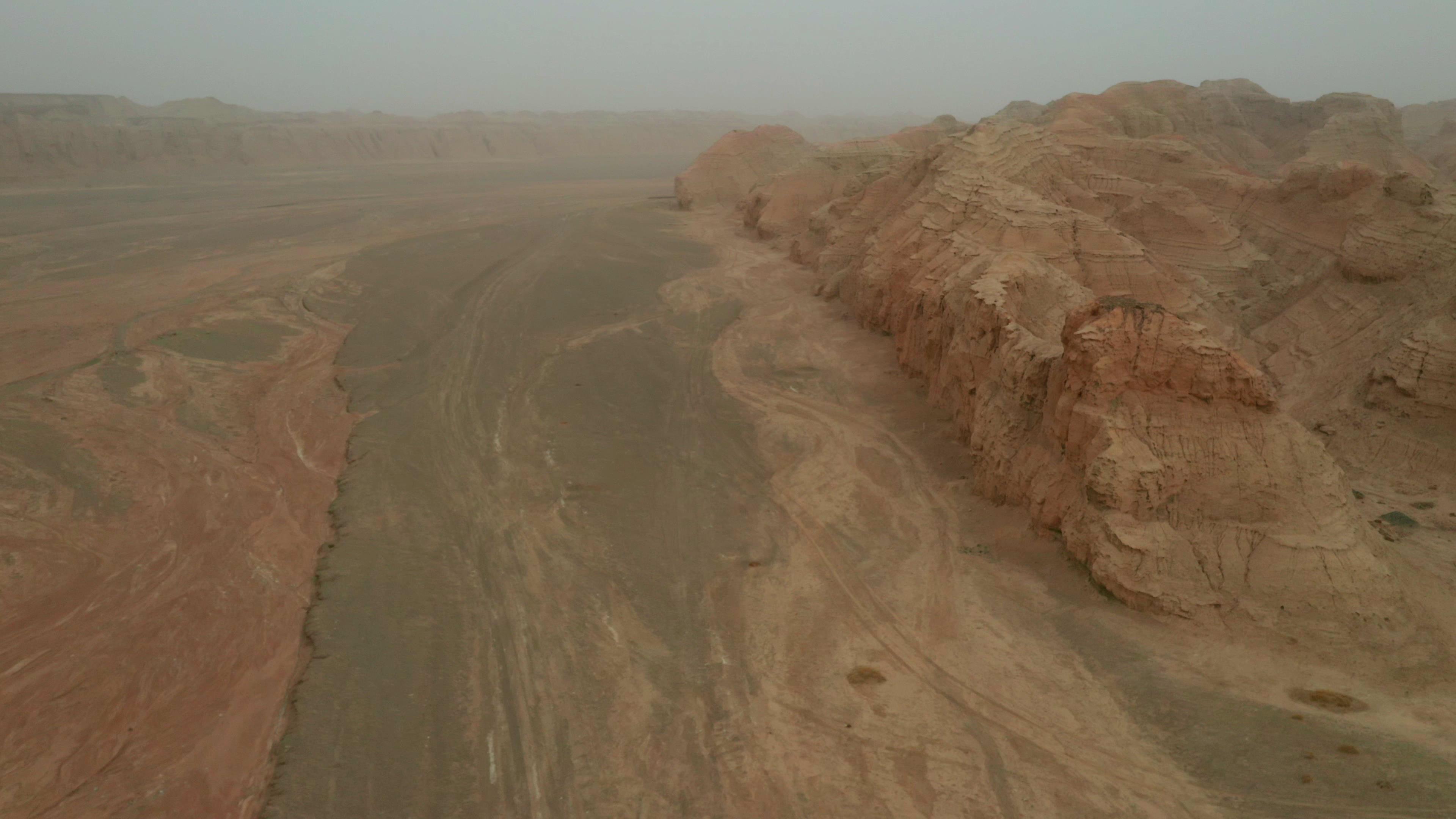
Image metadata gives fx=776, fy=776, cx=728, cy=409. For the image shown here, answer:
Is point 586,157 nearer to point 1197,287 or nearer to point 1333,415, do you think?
point 1197,287

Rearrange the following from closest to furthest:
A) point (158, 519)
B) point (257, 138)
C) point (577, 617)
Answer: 1. point (577, 617)
2. point (158, 519)
3. point (257, 138)

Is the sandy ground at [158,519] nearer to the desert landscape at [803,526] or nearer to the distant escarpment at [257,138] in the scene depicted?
the desert landscape at [803,526]

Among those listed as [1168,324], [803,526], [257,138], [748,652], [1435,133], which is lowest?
[748,652]

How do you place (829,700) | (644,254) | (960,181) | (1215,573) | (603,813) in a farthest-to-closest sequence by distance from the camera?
(644,254)
(960,181)
(1215,573)
(829,700)
(603,813)

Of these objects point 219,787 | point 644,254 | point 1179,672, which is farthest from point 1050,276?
point 644,254

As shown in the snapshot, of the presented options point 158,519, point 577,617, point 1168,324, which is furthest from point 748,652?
point 158,519

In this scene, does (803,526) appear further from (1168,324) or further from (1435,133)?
(1435,133)
